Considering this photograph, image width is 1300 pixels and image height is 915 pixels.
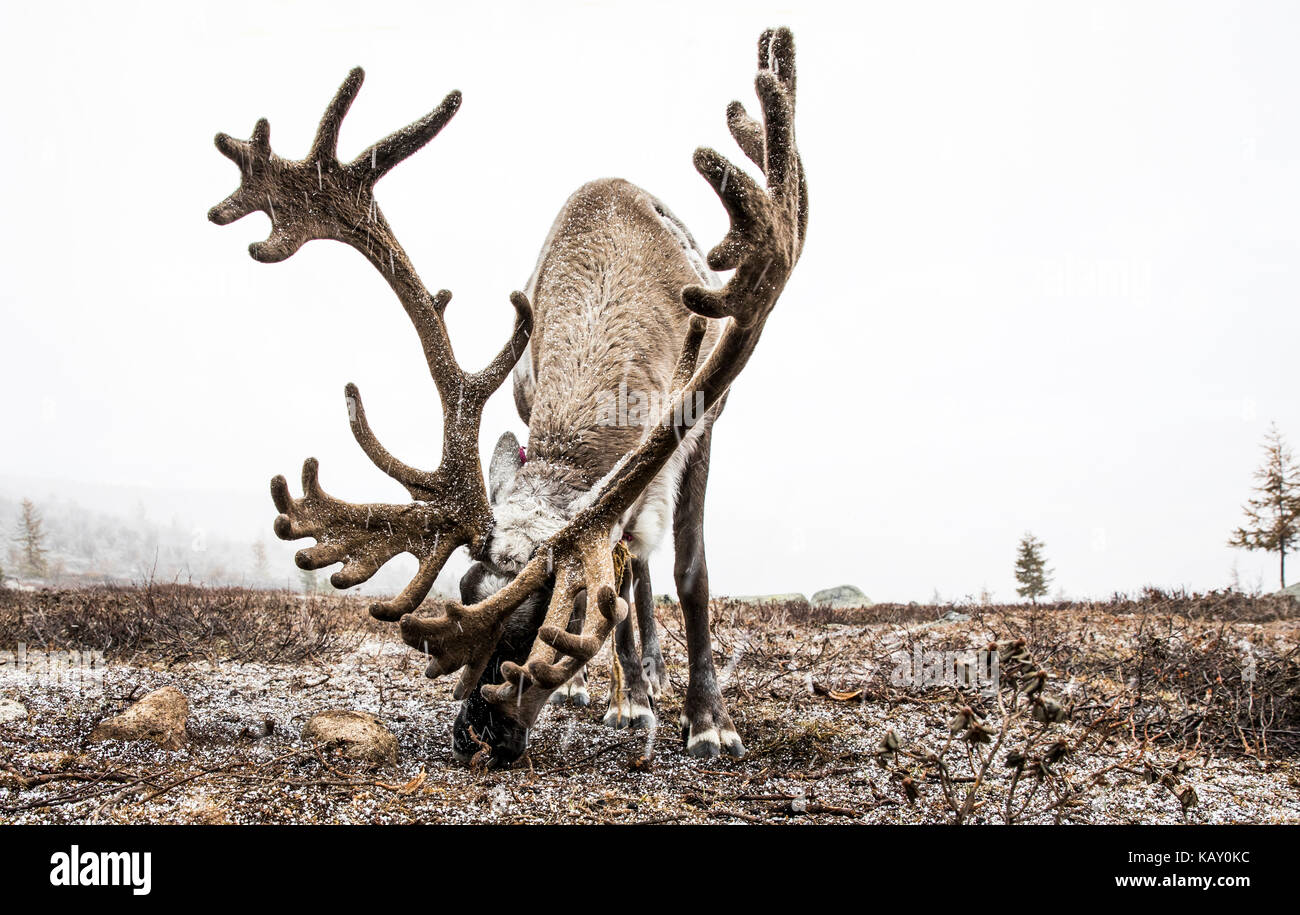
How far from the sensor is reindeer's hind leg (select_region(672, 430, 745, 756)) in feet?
15.4

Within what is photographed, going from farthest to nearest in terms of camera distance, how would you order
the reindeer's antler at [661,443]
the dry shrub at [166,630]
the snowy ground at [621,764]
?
the dry shrub at [166,630], the reindeer's antler at [661,443], the snowy ground at [621,764]

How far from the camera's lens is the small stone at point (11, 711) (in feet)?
12.8

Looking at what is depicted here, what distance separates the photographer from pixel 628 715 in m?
5.50

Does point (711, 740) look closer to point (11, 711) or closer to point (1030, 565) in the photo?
point (11, 711)

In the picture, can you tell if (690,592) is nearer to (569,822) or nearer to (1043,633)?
(569,822)

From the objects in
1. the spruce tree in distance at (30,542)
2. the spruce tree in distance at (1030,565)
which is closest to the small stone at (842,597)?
the spruce tree in distance at (1030,565)

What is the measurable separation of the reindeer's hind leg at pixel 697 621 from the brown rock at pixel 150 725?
8.47 feet

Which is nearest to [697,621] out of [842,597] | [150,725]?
[150,725]

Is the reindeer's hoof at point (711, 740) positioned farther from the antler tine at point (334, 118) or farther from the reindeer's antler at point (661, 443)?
the antler tine at point (334, 118)

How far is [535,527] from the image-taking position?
12.2 ft

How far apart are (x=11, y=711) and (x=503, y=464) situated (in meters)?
2.69

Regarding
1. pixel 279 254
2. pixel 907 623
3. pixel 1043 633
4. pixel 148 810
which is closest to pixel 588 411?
pixel 279 254

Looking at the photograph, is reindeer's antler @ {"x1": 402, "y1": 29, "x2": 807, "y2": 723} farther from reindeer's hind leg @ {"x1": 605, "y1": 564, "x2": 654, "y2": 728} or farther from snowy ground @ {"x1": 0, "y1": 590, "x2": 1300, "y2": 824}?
reindeer's hind leg @ {"x1": 605, "y1": 564, "x2": 654, "y2": 728}

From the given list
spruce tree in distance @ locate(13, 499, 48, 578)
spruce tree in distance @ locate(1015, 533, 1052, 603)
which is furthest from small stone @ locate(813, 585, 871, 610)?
spruce tree in distance @ locate(13, 499, 48, 578)
